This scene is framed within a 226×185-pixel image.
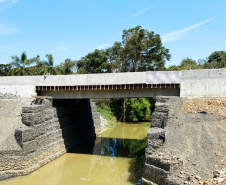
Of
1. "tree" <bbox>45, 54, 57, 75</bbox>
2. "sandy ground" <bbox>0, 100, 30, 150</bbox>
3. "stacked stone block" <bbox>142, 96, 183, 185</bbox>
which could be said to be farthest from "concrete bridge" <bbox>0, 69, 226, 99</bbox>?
"tree" <bbox>45, 54, 57, 75</bbox>

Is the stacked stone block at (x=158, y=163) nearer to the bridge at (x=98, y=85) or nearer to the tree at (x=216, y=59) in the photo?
the bridge at (x=98, y=85)

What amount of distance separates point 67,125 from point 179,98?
12.2 metres

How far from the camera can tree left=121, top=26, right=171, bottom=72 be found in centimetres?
3978

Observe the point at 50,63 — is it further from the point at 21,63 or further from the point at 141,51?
the point at 141,51

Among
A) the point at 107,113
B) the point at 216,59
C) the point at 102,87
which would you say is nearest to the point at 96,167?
the point at 102,87

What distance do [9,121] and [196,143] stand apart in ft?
48.4

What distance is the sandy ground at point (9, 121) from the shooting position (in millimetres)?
14834

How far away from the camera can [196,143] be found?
38.8ft

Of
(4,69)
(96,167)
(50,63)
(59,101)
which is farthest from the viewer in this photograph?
(4,69)

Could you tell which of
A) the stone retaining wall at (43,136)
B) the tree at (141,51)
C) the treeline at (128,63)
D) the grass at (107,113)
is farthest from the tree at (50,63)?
the tree at (141,51)

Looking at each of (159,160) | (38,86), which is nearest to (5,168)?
(38,86)

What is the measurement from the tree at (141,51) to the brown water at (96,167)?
20.7 metres

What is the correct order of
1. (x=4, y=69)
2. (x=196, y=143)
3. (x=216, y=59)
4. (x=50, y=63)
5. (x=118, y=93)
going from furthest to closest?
(x=216, y=59)
(x=4, y=69)
(x=50, y=63)
(x=118, y=93)
(x=196, y=143)

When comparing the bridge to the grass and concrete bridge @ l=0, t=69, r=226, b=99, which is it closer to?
concrete bridge @ l=0, t=69, r=226, b=99
